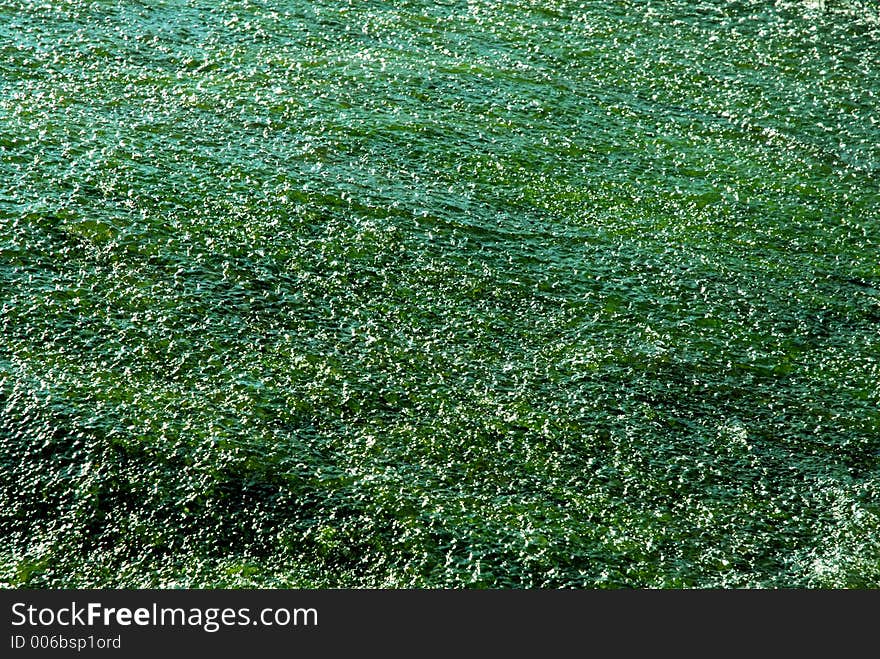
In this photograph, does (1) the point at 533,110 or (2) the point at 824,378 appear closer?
(2) the point at 824,378

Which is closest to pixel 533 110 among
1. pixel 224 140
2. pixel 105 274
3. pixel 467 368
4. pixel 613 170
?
pixel 613 170

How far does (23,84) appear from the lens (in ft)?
10.1

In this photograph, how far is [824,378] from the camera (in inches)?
92.9

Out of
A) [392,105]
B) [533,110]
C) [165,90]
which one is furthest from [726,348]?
[165,90]

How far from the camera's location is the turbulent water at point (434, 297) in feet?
6.45

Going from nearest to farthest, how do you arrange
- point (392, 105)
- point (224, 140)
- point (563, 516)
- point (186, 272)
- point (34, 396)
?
point (563, 516), point (34, 396), point (186, 272), point (224, 140), point (392, 105)

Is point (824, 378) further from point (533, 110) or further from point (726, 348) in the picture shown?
point (533, 110)

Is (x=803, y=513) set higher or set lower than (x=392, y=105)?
lower

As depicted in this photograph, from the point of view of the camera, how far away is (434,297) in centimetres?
250

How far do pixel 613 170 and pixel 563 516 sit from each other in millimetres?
1286

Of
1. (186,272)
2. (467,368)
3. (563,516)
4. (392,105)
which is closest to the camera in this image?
(563,516)

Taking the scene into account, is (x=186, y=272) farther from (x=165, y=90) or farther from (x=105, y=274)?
(x=165, y=90)

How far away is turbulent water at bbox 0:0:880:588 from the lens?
1965 mm

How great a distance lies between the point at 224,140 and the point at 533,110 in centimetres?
93
